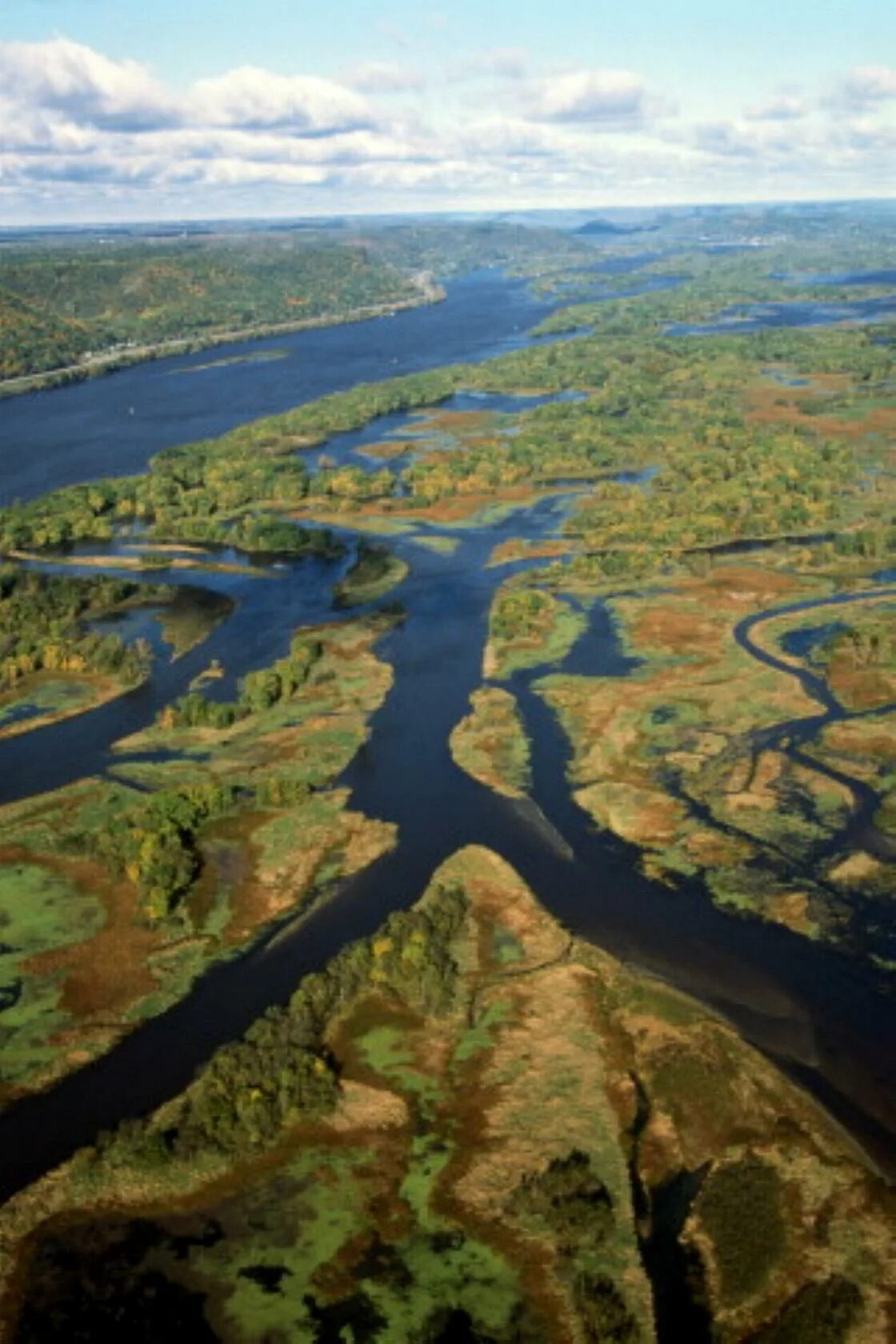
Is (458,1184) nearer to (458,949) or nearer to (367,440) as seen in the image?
(458,949)

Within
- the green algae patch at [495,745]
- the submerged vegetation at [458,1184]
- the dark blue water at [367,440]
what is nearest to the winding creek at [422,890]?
the green algae patch at [495,745]

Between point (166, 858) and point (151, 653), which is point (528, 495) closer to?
point (151, 653)

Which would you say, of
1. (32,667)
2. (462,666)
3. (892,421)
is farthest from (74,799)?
(892,421)

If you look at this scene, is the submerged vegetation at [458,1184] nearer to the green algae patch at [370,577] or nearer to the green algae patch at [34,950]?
the green algae patch at [34,950]

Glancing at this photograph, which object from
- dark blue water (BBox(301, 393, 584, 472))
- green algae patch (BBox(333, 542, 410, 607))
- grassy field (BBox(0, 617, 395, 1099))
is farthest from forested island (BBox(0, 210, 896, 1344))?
dark blue water (BBox(301, 393, 584, 472))

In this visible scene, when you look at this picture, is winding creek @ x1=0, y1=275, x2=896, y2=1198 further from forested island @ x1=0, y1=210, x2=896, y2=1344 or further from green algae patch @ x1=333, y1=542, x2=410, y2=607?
green algae patch @ x1=333, y1=542, x2=410, y2=607

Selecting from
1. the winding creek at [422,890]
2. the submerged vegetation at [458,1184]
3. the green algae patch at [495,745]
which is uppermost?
the green algae patch at [495,745]

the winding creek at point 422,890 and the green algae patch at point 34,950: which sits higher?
the winding creek at point 422,890

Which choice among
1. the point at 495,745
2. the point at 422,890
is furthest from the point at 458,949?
the point at 495,745

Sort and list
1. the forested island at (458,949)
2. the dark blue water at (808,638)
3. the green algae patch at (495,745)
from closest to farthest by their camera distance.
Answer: the forested island at (458,949) < the green algae patch at (495,745) < the dark blue water at (808,638)
